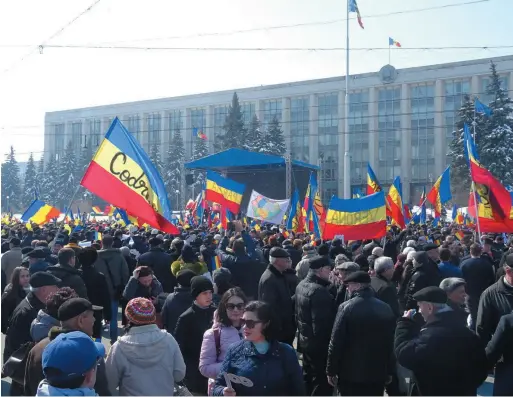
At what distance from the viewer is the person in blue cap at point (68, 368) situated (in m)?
2.72

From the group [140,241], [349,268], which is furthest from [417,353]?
[140,241]

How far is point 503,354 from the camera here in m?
4.34

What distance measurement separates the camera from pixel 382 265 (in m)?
6.29

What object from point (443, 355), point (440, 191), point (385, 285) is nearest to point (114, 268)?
point (385, 285)

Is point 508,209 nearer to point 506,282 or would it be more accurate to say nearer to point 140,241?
point 506,282

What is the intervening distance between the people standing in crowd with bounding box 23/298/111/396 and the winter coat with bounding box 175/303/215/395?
1.25 metres

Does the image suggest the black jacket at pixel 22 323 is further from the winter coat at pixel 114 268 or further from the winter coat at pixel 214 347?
the winter coat at pixel 114 268

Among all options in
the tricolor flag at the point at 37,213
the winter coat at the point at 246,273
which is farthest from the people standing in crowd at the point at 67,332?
the tricolor flag at the point at 37,213

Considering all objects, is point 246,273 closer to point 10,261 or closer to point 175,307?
point 175,307

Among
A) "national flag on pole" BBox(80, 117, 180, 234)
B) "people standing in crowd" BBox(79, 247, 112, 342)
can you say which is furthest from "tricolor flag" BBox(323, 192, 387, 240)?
"people standing in crowd" BBox(79, 247, 112, 342)

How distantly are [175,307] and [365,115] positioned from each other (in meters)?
61.5

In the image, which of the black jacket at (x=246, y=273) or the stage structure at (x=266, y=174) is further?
the stage structure at (x=266, y=174)

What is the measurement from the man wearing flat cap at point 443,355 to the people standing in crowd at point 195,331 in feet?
5.33

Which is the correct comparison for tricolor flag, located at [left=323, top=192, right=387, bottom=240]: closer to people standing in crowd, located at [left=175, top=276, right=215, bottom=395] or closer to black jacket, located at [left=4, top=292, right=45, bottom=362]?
people standing in crowd, located at [left=175, top=276, right=215, bottom=395]
